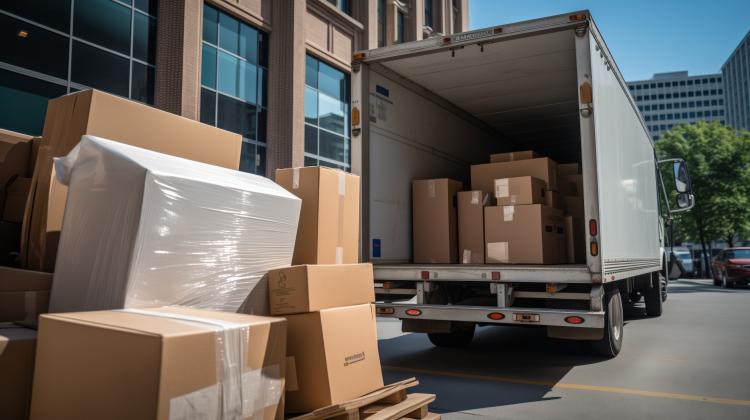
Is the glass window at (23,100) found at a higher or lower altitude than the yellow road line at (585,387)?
higher

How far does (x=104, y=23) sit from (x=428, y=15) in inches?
673

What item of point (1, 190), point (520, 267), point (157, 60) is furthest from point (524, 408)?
point (157, 60)

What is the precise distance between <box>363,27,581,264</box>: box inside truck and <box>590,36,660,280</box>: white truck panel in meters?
0.62

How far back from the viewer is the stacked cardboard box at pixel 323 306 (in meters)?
2.92

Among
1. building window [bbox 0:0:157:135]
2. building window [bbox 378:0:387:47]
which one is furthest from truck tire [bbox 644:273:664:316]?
building window [bbox 378:0:387:47]

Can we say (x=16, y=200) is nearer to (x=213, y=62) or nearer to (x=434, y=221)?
(x=434, y=221)

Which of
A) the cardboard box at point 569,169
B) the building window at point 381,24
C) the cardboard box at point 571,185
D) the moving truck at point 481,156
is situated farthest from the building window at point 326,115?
the cardboard box at point 571,185

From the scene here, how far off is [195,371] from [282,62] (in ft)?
47.9

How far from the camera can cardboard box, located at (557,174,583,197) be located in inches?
260

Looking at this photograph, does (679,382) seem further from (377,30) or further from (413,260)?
(377,30)

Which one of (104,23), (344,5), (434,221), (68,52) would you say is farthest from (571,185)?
(344,5)

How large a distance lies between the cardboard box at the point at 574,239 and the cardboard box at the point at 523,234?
0.25 m

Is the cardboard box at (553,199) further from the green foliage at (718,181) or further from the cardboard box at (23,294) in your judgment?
the green foliage at (718,181)

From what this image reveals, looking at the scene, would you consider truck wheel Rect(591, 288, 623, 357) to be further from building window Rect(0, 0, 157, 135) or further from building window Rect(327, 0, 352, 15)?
building window Rect(327, 0, 352, 15)
